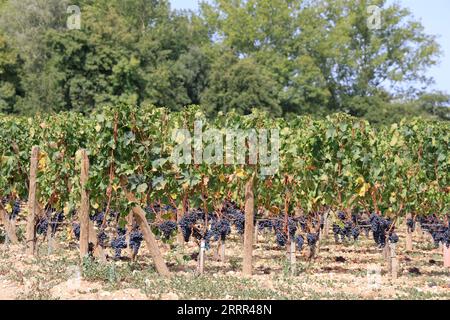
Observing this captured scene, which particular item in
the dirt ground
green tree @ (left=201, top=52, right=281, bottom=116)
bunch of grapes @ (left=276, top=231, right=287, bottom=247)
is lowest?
the dirt ground

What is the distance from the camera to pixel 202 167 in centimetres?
1145

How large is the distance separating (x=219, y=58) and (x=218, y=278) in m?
33.3

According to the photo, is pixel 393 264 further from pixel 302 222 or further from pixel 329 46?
pixel 329 46

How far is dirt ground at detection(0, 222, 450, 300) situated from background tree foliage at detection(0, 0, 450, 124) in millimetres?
26465

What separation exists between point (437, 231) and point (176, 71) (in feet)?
105

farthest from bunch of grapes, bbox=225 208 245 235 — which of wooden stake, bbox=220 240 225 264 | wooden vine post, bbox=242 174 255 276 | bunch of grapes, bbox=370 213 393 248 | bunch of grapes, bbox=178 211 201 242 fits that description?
bunch of grapes, bbox=370 213 393 248

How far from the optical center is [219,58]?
42.8 meters

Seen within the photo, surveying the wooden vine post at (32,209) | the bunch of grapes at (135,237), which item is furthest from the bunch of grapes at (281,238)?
the wooden vine post at (32,209)

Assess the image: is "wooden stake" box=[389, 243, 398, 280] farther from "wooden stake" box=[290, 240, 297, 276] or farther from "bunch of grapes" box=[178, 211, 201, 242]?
"bunch of grapes" box=[178, 211, 201, 242]

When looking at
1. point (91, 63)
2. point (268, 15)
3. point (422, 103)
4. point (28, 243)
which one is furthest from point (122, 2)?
point (28, 243)

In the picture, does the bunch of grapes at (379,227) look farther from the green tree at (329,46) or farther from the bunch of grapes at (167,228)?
the green tree at (329,46)

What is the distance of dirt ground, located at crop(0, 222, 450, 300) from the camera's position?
29.2ft

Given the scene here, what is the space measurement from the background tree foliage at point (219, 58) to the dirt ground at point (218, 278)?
26.5 meters
